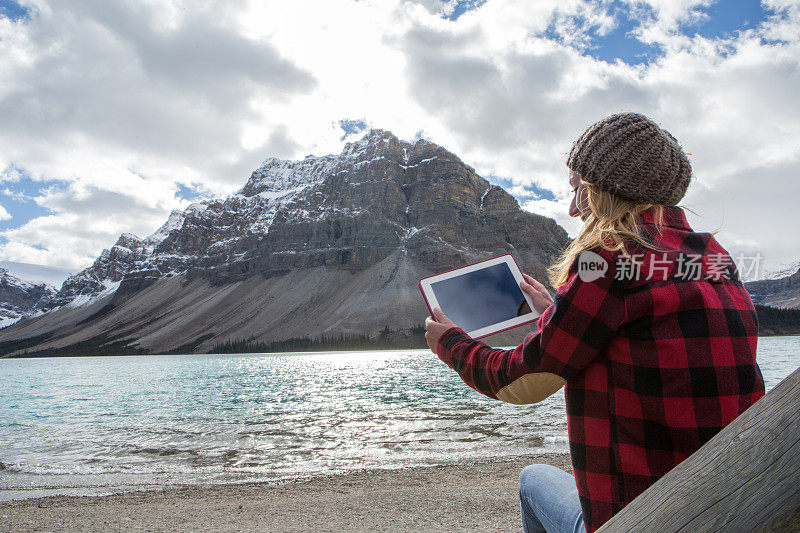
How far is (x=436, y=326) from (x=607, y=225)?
89cm

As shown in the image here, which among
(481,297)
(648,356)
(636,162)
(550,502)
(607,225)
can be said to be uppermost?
(636,162)

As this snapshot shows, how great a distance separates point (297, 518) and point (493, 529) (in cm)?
345

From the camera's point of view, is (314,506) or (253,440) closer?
(314,506)

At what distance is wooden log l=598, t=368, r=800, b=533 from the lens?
94 centimetres

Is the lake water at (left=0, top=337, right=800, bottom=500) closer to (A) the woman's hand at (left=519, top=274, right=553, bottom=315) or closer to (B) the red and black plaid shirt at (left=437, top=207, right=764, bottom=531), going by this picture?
(A) the woman's hand at (left=519, top=274, right=553, bottom=315)

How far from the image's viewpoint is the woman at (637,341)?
154 cm

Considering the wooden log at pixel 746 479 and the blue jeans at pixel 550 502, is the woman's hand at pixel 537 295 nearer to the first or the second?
Result: the blue jeans at pixel 550 502

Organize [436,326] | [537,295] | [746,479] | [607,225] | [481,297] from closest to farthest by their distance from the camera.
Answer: [746,479] → [607,225] → [436,326] → [537,295] → [481,297]

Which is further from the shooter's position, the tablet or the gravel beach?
the gravel beach

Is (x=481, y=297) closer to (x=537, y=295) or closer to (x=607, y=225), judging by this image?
(x=537, y=295)

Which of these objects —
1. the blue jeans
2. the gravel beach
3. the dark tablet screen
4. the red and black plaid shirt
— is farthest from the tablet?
the gravel beach

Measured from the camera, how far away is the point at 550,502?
2.31 m

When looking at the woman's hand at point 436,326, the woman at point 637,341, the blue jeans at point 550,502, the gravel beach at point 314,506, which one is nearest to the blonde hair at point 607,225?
the woman at point 637,341

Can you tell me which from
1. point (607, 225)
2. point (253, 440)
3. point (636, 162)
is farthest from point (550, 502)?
point (253, 440)
